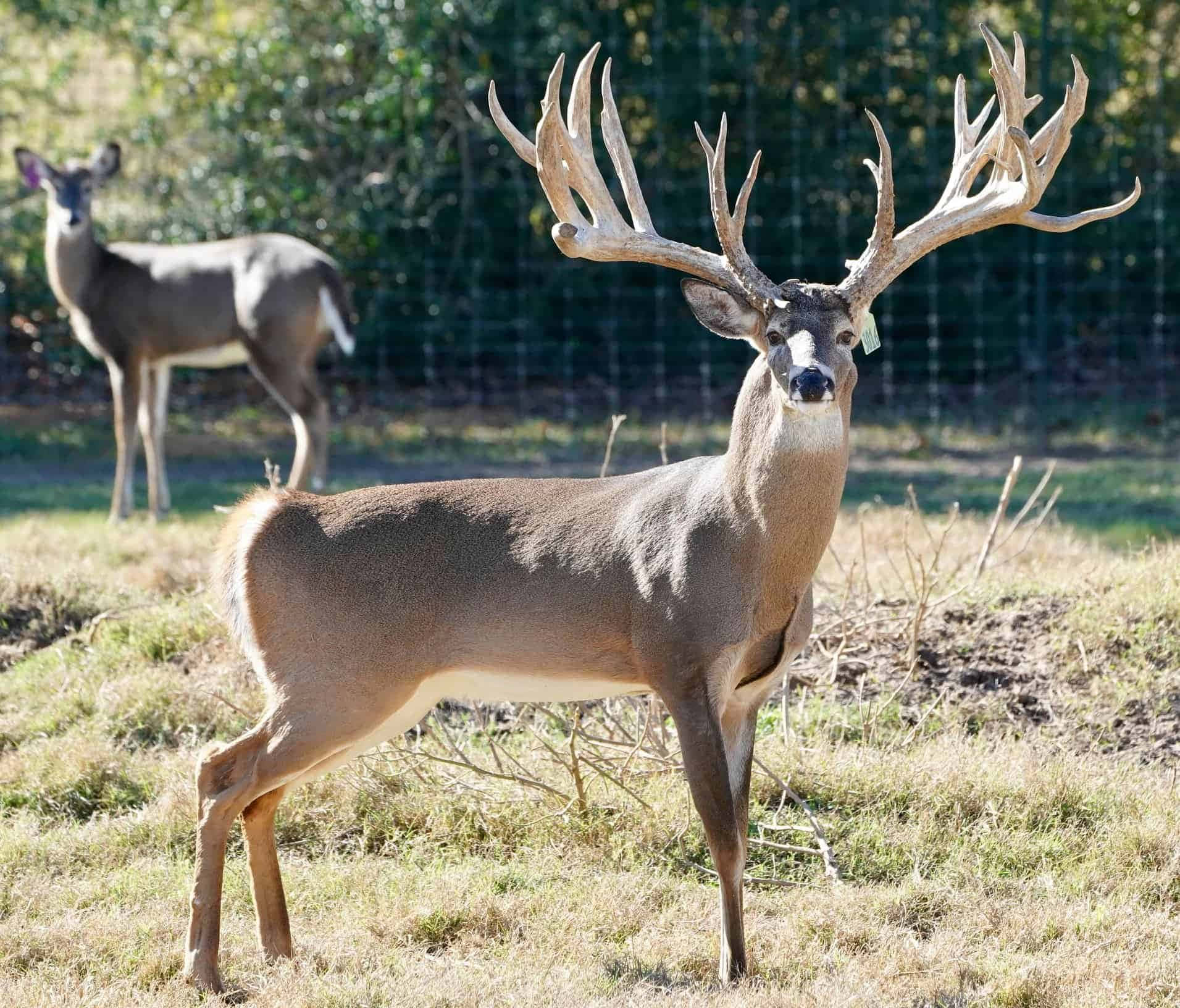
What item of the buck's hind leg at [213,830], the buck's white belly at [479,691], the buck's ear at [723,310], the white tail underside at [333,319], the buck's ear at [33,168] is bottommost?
the buck's hind leg at [213,830]

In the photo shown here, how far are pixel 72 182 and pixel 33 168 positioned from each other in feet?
1.15

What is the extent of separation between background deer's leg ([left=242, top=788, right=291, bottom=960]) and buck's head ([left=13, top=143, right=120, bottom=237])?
22.0ft

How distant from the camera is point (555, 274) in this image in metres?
12.9

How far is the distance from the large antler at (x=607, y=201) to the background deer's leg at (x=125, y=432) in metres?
4.92

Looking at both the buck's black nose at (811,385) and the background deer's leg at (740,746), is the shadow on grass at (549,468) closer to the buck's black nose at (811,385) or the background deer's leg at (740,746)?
the background deer's leg at (740,746)

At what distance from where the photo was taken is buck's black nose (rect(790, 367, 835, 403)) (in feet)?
12.5

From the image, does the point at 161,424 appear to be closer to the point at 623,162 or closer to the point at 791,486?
the point at 623,162

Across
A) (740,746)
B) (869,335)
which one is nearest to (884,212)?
(869,335)

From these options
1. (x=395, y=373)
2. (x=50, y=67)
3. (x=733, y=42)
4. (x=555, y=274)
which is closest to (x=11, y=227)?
(x=50, y=67)

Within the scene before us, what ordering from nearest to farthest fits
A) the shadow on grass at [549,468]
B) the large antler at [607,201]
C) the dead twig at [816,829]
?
the large antler at [607,201], the dead twig at [816,829], the shadow on grass at [549,468]

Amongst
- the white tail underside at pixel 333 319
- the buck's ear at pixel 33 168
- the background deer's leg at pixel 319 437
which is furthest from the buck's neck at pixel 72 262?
the background deer's leg at pixel 319 437

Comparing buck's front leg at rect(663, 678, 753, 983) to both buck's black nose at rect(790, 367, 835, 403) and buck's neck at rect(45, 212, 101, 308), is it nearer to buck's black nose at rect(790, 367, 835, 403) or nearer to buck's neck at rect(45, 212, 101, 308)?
buck's black nose at rect(790, 367, 835, 403)

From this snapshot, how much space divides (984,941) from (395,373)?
9397mm

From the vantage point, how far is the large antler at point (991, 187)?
414 cm
